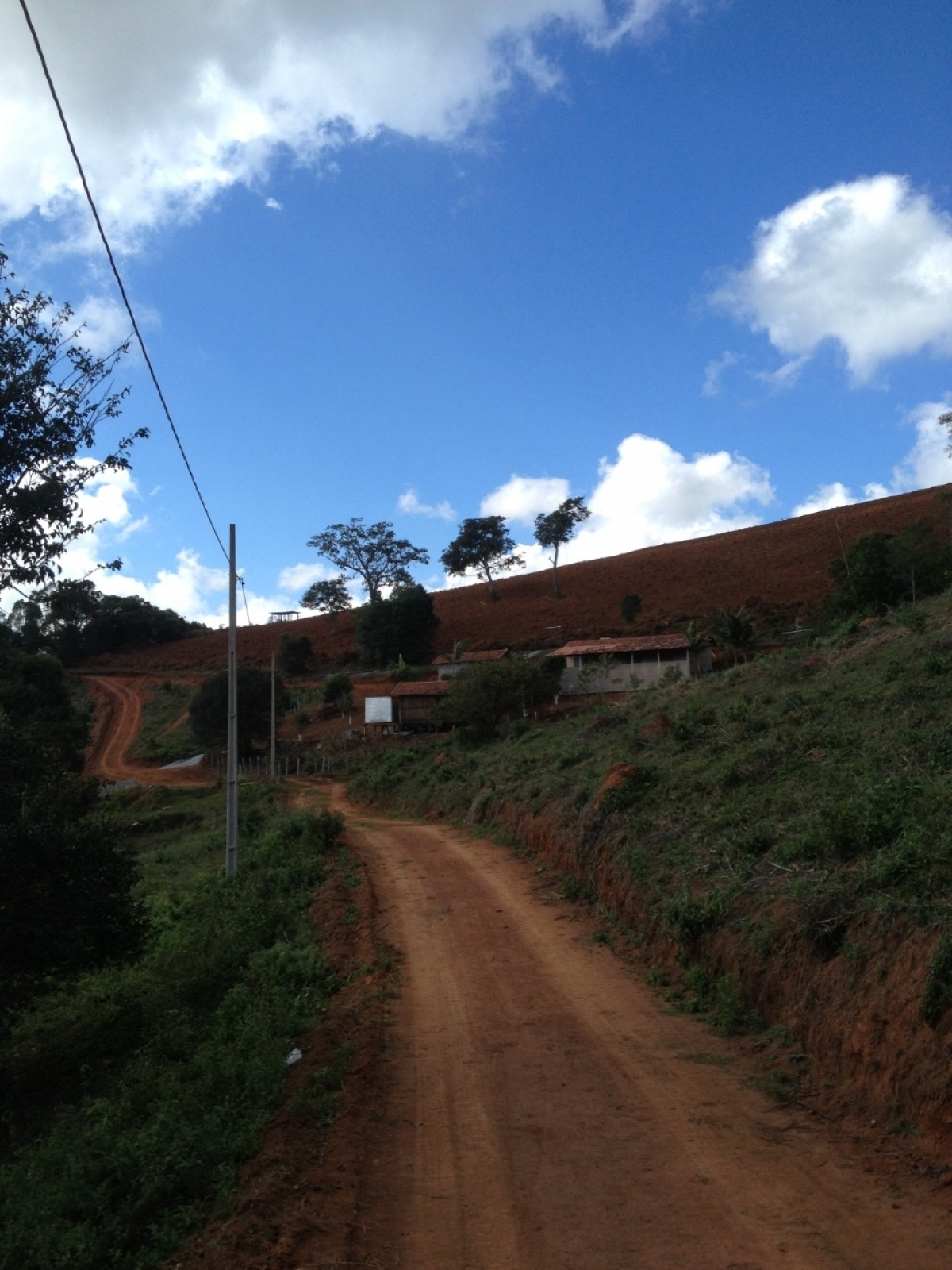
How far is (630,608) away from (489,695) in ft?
91.1

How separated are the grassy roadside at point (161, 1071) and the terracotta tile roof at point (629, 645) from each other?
32.6 metres

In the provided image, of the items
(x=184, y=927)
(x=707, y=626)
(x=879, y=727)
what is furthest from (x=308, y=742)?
(x=879, y=727)

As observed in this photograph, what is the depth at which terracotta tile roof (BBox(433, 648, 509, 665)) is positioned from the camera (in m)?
59.7

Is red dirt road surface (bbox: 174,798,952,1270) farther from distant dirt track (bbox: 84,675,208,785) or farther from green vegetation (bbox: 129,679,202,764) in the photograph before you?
green vegetation (bbox: 129,679,202,764)

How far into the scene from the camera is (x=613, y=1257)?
207 inches

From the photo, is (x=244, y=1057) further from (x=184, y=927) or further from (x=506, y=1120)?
(x=184, y=927)

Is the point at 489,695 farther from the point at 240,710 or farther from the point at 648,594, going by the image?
the point at 648,594

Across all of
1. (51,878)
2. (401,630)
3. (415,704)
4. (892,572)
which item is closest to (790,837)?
(51,878)

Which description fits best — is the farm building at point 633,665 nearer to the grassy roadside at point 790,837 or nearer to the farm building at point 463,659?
the farm building at point 463,659

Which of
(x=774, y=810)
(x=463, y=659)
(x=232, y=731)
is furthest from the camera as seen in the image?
(x=463, y=659)

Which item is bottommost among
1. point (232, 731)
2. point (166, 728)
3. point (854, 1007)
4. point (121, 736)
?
point (854, 1007)

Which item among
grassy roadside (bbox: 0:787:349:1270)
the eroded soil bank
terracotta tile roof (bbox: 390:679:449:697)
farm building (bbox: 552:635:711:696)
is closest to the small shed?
terracotta tile roof (bbox: 390:679:449:697)

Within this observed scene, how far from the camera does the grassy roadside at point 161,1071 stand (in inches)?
233

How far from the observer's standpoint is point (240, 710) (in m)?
51.2
